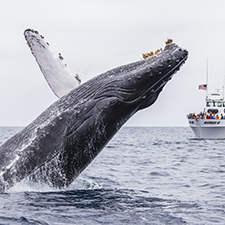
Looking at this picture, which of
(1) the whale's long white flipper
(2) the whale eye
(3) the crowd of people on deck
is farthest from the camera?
(3) the crowd of people on deck

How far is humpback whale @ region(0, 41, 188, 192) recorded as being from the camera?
210 inches

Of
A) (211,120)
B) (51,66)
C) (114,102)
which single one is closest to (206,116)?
(211,120)

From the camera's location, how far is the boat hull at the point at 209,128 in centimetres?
4388

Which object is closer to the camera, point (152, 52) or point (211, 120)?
point (152, 52)

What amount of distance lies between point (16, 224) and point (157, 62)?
9.76 feet

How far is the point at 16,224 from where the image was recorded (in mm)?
4488

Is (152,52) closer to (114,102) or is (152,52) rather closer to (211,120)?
(114,102)

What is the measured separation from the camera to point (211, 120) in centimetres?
4375

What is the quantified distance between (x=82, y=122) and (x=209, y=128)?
40231mm

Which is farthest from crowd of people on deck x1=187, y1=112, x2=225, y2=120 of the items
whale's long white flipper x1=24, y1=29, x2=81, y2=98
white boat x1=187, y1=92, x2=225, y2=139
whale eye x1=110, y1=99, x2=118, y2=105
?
whale eye x1=110, y1=99, x2=118, y2=105

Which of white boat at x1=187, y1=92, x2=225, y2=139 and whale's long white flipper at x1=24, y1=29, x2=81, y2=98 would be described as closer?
whale's long white flipper at x1=24, y1=29, x2=81, y2=98

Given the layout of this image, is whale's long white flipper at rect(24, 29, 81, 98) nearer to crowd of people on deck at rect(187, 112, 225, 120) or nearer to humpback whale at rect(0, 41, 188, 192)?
humpback whale at rect(0, 41, 188, 192)

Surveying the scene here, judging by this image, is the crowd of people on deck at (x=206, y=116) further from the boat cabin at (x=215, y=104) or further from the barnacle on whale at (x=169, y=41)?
the barnacle on whale at (x=169, y=41)

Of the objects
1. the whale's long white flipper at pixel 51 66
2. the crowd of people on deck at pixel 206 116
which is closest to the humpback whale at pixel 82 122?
the whale's long white flipper at pixel 51 66
